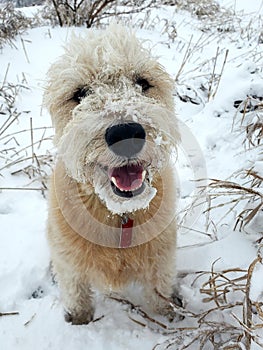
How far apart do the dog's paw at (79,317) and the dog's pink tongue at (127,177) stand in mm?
1227

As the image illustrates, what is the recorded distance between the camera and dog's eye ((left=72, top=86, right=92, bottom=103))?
2.46m

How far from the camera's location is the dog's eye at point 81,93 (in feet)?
8.07

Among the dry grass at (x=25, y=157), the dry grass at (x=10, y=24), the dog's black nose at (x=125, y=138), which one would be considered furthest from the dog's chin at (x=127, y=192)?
the dry grass at (x=10, y=24)

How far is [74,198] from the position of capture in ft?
8.37

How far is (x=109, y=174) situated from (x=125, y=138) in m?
0.28

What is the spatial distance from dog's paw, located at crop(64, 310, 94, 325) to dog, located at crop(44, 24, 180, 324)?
0.01m

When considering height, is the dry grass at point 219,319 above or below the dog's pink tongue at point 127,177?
below

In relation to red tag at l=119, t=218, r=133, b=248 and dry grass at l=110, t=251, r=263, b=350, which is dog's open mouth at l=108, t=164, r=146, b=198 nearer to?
red tag at l=119, t=218, r=133, b=248

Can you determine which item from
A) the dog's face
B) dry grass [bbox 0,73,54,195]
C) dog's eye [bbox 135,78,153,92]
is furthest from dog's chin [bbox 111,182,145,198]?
dry grass [bbox 0,73,54,195]

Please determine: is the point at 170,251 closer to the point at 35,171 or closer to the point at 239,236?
the point at 239,236

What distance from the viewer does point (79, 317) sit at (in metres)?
2.90

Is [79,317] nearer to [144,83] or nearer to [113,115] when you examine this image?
[113,115]

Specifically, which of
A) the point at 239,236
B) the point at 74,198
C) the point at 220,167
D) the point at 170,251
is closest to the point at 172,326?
the point at 170,251

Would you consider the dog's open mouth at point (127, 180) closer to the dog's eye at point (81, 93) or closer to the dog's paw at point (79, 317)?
the dog's eye at point (81, 93)
